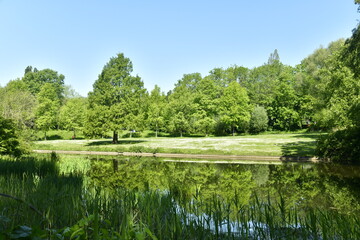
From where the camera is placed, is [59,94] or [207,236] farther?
[59,94]

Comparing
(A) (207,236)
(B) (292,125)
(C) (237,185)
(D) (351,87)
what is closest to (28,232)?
(A) (207,236)

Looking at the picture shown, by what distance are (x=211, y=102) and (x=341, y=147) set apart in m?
38.2

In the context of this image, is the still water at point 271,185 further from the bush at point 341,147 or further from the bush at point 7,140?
the bush at point 7,140

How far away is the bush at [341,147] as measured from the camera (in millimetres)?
21947

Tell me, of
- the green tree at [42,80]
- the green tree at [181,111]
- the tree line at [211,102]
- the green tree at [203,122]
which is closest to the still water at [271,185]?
the tree line at [211,102]

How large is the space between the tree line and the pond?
35.9 feet

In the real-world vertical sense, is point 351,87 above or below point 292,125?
above

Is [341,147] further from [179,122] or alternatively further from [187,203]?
[179,122]

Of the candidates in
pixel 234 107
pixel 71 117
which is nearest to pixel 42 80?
pixel 71 117

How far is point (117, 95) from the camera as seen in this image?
4025 centimetres

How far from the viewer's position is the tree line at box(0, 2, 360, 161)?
31203mm

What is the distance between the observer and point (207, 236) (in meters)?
4.54

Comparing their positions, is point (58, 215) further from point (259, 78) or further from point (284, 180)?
point (259, 78)

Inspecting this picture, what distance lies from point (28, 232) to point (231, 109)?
55.7 metres
